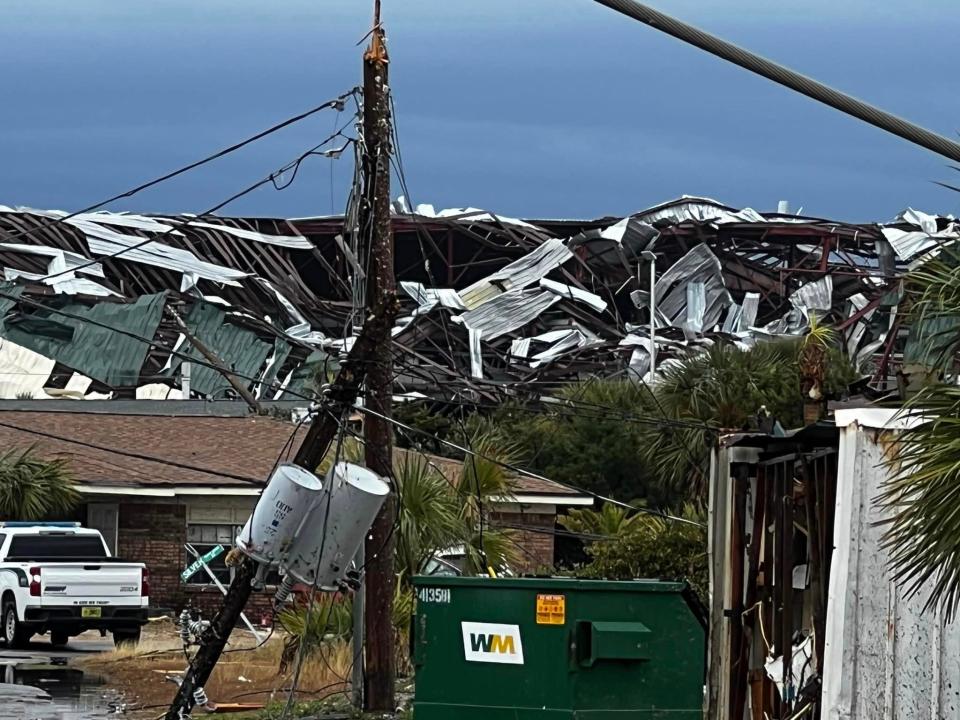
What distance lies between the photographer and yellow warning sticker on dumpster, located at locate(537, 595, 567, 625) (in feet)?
41.7

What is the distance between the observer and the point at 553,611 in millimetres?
12719

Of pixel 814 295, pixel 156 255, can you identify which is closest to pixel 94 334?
pixel 156 255

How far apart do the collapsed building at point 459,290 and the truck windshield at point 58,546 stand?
25.7m

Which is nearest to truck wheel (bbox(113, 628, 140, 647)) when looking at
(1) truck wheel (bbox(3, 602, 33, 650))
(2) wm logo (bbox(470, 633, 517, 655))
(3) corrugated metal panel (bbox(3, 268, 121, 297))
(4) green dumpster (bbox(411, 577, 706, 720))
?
(1) truck wheel (bbox(3, 602, 33, 650))

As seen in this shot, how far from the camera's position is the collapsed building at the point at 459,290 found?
55.8m

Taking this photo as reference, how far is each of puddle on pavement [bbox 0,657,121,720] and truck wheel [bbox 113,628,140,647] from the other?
1.46m

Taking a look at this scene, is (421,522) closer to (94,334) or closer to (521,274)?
(94,334)

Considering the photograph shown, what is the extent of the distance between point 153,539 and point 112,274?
108 ft

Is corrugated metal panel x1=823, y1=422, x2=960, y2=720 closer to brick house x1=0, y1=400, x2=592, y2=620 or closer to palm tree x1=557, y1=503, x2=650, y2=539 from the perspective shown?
palm tree x1=557, y1=503, x2=650, y2=539

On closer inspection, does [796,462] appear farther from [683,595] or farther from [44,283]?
[44,283]

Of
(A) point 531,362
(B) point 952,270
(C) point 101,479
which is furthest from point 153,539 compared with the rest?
(A) point 531,362

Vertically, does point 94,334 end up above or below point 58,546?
above

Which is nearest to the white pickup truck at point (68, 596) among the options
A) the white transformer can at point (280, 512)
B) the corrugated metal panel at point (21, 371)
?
the white transformer can at point (280, 512)

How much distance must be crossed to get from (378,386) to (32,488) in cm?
1533
